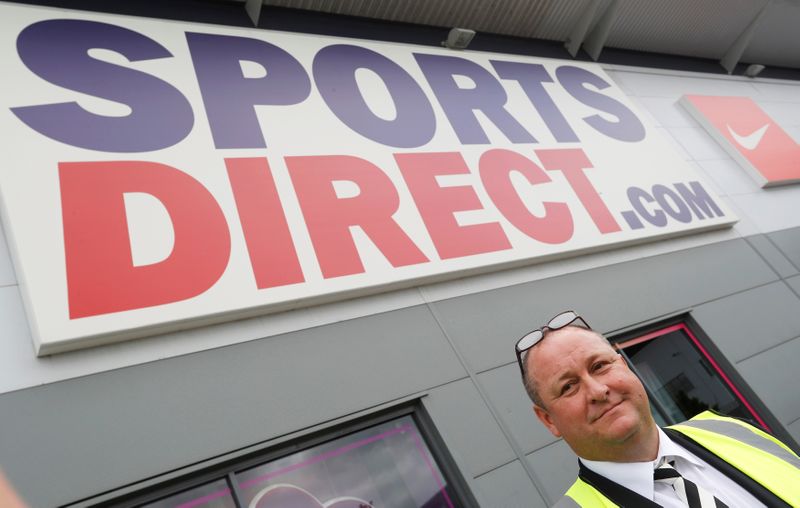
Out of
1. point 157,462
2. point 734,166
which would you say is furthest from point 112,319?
point 734,166

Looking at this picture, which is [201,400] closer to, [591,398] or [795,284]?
[591,398]

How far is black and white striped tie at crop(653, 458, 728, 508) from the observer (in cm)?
161

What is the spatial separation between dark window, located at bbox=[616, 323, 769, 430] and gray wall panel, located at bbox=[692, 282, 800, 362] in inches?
8.1

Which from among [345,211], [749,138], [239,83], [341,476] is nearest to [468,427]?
[341,476]

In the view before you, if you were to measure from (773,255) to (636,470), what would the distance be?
236 inches

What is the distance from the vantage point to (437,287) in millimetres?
4238

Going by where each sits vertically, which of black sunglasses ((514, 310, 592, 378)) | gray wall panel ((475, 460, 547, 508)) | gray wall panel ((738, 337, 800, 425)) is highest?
black sunglasses ((514, 310, 592, 378))

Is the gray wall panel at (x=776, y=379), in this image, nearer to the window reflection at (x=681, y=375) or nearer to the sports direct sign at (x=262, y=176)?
the window reflection at (x=681, y=375)

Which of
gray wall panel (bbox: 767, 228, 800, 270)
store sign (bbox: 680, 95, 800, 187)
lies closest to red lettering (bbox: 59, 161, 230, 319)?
gray wall panel (bbox: 767, 228, 800, 270)

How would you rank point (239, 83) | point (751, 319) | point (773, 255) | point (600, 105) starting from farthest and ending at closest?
point (600, 105)
point (773, 255)
point (751, 319)
point (239, 83)

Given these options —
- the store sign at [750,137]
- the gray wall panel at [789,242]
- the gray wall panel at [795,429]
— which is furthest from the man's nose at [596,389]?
the store sign at [750,137]

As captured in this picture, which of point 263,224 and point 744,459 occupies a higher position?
point 263,224

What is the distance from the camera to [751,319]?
17.8 feet

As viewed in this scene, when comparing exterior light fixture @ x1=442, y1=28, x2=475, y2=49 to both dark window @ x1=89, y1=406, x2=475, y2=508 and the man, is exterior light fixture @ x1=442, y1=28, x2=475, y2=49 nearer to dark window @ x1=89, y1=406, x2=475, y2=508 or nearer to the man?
dark window @ x1=89, y1=406, x2=475, y2=508
